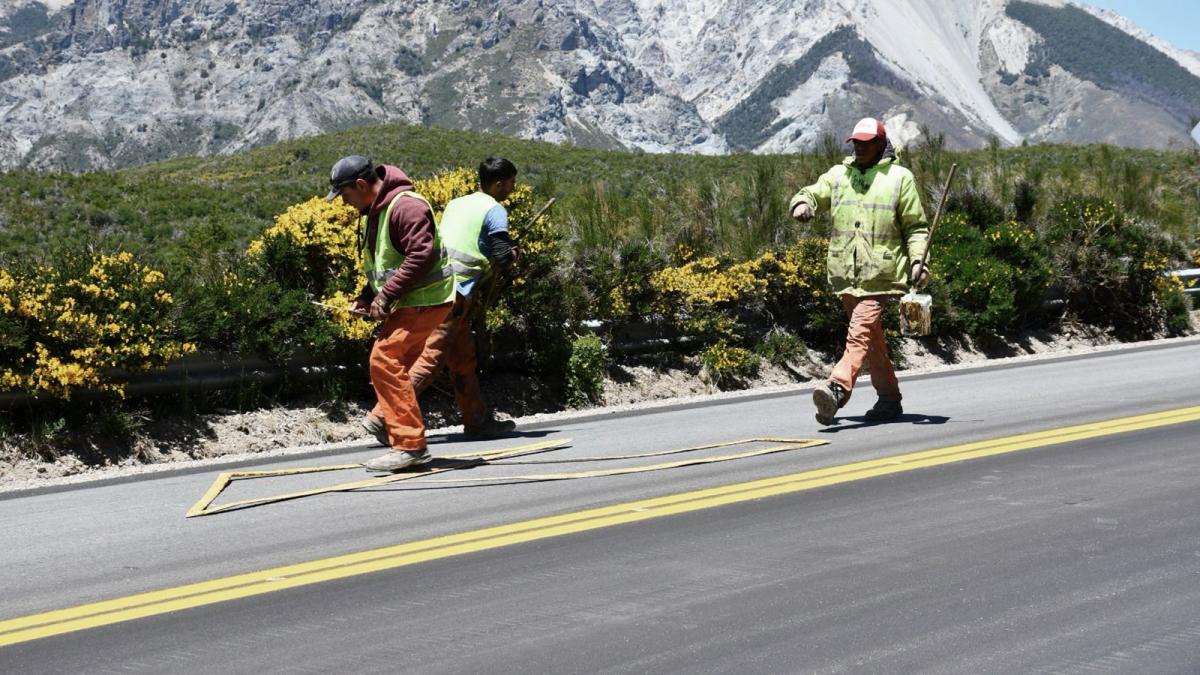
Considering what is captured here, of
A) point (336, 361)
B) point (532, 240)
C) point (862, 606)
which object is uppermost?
point (532, 240)

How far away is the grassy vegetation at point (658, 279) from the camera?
404 inches

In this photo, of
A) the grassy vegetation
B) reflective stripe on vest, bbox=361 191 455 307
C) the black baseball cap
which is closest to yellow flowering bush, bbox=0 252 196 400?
the grassy vegetation

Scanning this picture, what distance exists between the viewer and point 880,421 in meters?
9.98

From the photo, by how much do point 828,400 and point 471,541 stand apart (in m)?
3.98

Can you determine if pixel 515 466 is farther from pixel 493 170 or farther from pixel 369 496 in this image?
pixel 493 170

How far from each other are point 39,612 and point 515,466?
11.6 feet

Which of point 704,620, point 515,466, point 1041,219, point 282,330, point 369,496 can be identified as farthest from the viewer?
point 1041,219

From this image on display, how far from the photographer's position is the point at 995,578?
5387mm

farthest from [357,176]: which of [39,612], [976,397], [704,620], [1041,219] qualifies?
[1041,219]

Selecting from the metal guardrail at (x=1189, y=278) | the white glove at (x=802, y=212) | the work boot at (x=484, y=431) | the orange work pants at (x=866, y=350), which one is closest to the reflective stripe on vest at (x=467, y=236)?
the work boot at (x=484, y=431)

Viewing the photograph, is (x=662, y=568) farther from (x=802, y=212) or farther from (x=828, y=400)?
(x=802, y=212)

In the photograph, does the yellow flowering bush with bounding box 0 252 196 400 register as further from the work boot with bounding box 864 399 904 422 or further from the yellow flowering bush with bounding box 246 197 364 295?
the work boot with bounding box 864 399 904 422

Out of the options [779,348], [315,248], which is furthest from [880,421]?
[315,248]

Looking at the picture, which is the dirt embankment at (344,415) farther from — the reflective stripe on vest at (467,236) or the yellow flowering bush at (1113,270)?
the yellow flowering bush at (1113,270)
